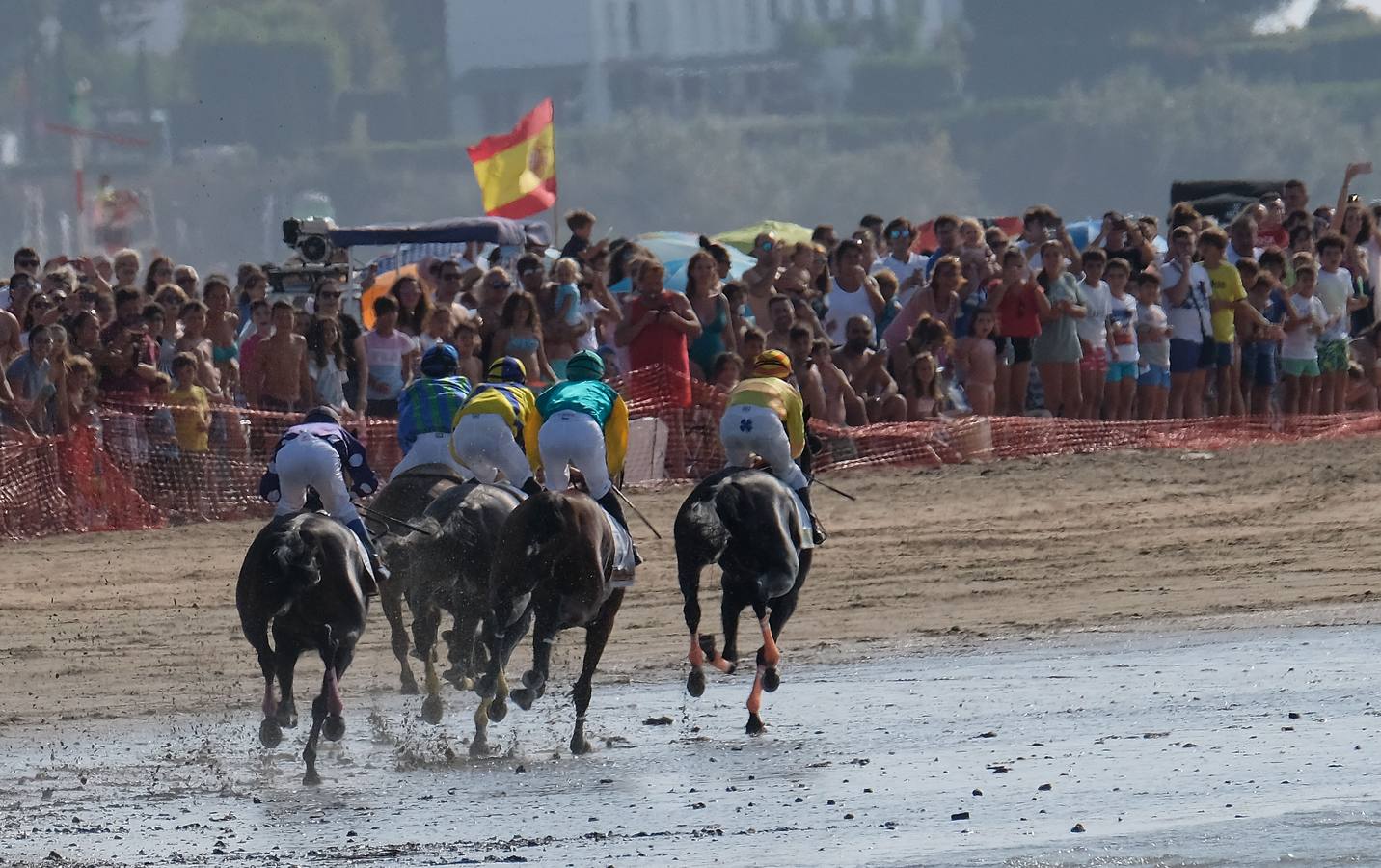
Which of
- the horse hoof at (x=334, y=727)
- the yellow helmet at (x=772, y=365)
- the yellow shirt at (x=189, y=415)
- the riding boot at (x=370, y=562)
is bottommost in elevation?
the horse hoof at (x=334, y=727)

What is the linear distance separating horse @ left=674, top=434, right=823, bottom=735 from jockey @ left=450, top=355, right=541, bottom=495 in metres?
0.91

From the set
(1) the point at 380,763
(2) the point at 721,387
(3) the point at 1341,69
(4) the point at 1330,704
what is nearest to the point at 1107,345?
(2) the point at 721,387

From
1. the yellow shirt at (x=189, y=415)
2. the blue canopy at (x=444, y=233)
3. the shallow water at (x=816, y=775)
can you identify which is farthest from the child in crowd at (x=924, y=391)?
the shallow water at (x=816, y=775)

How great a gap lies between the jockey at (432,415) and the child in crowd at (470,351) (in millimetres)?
4754

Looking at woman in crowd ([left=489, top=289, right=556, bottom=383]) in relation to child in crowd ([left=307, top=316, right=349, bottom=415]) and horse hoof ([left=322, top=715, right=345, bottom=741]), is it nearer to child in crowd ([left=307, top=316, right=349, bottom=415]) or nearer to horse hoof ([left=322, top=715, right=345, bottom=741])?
child in crowd ([left=307, top=316, right=349, bottom=415])

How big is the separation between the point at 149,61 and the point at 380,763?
3011 inches

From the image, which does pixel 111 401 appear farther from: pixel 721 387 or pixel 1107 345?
pixel 1107 345

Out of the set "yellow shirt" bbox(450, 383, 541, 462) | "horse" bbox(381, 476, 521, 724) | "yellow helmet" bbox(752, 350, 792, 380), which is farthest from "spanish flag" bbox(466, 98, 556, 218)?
"horse" bbox(381, 476, 521, 724)

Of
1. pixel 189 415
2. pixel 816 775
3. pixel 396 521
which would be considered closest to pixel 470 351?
pixel 189 415

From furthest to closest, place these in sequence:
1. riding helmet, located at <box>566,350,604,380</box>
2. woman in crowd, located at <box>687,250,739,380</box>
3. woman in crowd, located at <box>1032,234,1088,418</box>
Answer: woman in crowd, located at <box>1032,234,1088,418</box> < woman in crowd, located at <box>687,250,739,380</box> < riding helmet, located at <box>566,350,604,380</box>

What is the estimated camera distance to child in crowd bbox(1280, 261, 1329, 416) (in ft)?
70.8

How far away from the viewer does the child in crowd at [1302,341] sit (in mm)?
21578

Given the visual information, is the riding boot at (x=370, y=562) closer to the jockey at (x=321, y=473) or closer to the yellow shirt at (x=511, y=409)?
the jockey at (x=321, y=473)

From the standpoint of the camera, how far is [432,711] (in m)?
12.1
